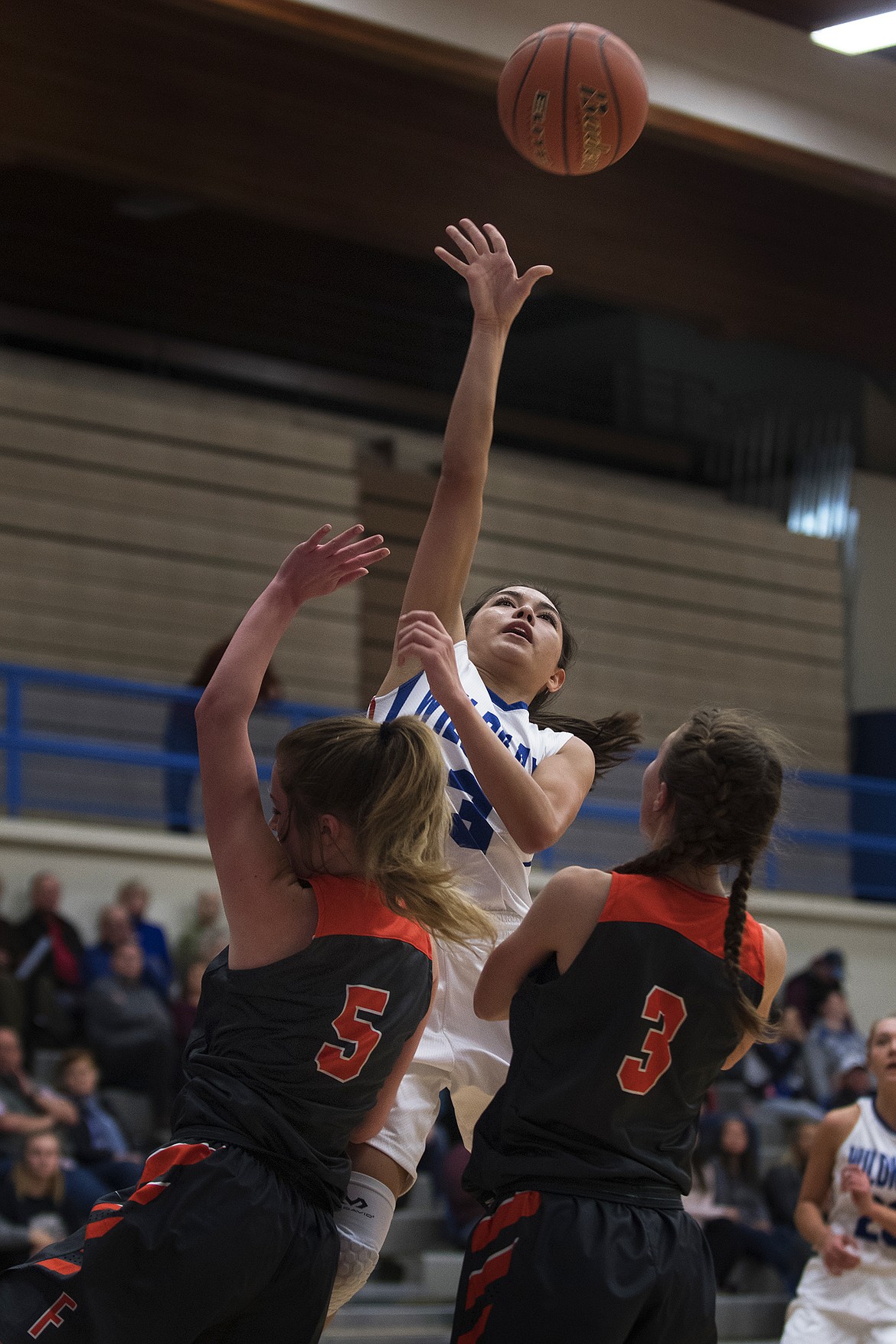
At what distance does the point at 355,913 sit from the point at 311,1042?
0.21 m

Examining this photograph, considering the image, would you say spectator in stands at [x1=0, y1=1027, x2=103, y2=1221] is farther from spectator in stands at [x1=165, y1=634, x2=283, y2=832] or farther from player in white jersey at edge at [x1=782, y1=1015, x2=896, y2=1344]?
player in white jersey at edge at [x1=782, y1=1015, x2=896, y2=1344]

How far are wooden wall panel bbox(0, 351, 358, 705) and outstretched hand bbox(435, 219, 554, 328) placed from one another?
8666 mm

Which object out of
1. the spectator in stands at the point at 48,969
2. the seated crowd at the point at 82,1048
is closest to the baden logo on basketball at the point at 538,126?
the seated crowd at the point at 82,1048

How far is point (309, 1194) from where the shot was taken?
252 cm

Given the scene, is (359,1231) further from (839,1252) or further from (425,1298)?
(425,1298)

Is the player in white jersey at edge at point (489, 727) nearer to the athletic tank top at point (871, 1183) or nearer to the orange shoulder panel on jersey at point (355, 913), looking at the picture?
the orange shoulder panel on jersey at point (355, 913)

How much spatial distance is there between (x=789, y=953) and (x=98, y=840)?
17.2 ft

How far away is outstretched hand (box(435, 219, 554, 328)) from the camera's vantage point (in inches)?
136

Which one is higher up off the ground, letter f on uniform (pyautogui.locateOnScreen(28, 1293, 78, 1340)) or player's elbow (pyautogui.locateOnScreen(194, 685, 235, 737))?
player's elbow (pyautogui.locateOnScreen(194, 685, 235, 737))

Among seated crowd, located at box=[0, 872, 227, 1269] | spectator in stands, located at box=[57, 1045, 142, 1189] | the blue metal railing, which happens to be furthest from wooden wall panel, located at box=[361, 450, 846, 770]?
spectator in stands, located at box=[57, 1045, 142, 1189]

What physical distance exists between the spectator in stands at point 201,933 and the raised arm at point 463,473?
5.84 meters

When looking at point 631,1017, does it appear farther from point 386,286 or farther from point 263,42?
point 386,286

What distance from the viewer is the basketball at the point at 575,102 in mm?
4633

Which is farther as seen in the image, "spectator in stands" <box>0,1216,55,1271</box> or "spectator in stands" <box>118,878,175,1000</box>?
"spectator in stands" <box>118,878,175,1000</box>
